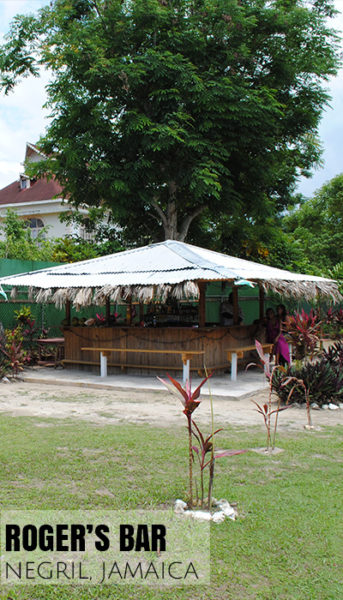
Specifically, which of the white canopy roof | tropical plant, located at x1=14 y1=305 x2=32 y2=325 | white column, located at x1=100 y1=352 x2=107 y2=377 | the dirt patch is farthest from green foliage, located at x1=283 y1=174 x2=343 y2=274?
the dirt patch

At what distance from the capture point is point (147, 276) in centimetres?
1284

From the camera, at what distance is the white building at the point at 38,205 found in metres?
35.3

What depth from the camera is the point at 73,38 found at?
56.9 ft

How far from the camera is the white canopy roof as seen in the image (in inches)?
482

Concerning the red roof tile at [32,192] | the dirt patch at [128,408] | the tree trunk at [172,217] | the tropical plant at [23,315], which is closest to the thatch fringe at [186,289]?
the dirt patch at [128,408]

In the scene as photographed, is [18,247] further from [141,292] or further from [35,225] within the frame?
[35,225]

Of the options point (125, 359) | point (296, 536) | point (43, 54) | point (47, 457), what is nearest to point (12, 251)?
point (43, 54)

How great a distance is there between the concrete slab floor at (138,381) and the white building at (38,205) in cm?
2185

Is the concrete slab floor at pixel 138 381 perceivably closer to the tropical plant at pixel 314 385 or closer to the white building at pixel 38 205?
the tropical plant at pixel 314 385

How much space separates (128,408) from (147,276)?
407cm

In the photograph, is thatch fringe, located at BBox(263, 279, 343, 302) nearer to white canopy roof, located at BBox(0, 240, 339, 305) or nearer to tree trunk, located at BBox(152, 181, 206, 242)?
white canopy roof, located at BBox(0, 240, 339, 305)

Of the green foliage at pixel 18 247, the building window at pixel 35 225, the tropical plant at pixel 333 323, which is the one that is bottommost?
the tropical plant at pixel 333 323

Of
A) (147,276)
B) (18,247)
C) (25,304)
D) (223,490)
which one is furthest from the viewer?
(18,247)

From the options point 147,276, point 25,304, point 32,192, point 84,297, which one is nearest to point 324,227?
point 32,192
